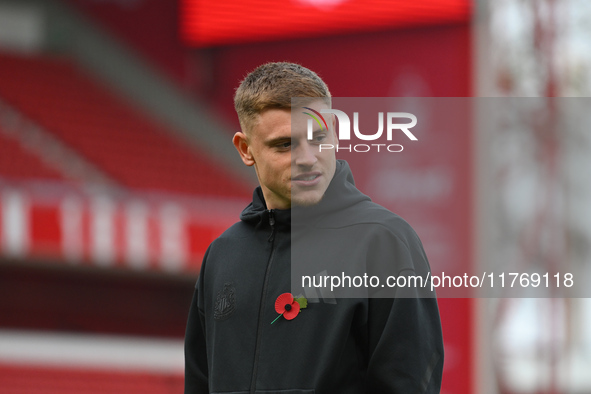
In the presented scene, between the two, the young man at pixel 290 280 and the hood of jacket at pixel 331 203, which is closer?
the young man at pixel 290 280

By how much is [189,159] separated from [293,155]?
621 cm

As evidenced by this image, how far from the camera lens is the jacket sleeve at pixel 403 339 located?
3.88 ft

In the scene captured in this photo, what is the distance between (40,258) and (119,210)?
0.62 meters

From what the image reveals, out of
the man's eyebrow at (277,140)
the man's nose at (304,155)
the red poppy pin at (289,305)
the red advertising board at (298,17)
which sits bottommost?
the red poppy pin at (289,305)

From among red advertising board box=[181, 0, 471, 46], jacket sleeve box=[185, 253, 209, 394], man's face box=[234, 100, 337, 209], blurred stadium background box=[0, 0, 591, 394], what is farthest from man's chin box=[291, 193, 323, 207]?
red advertising board box=[181, 0, 471, 46]

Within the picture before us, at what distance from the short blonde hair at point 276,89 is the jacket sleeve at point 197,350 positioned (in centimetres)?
32

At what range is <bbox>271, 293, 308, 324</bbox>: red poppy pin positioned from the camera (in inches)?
49.1

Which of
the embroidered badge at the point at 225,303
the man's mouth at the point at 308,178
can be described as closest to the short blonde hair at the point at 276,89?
the man's mouth at the point at 308,178

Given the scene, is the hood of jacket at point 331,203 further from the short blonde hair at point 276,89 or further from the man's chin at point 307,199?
the short blonde hair at point 276,89

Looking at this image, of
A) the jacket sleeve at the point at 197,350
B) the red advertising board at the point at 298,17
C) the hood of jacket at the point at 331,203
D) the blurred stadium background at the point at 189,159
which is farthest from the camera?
the red advertising board at the point at 298,17

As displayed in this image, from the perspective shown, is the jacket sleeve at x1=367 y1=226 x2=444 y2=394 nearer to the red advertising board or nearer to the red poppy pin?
the red poppy pin

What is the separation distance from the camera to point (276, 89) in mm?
1259

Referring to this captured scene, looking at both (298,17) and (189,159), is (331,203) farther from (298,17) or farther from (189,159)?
(189,159)

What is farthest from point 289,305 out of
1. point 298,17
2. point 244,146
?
point 298,17
